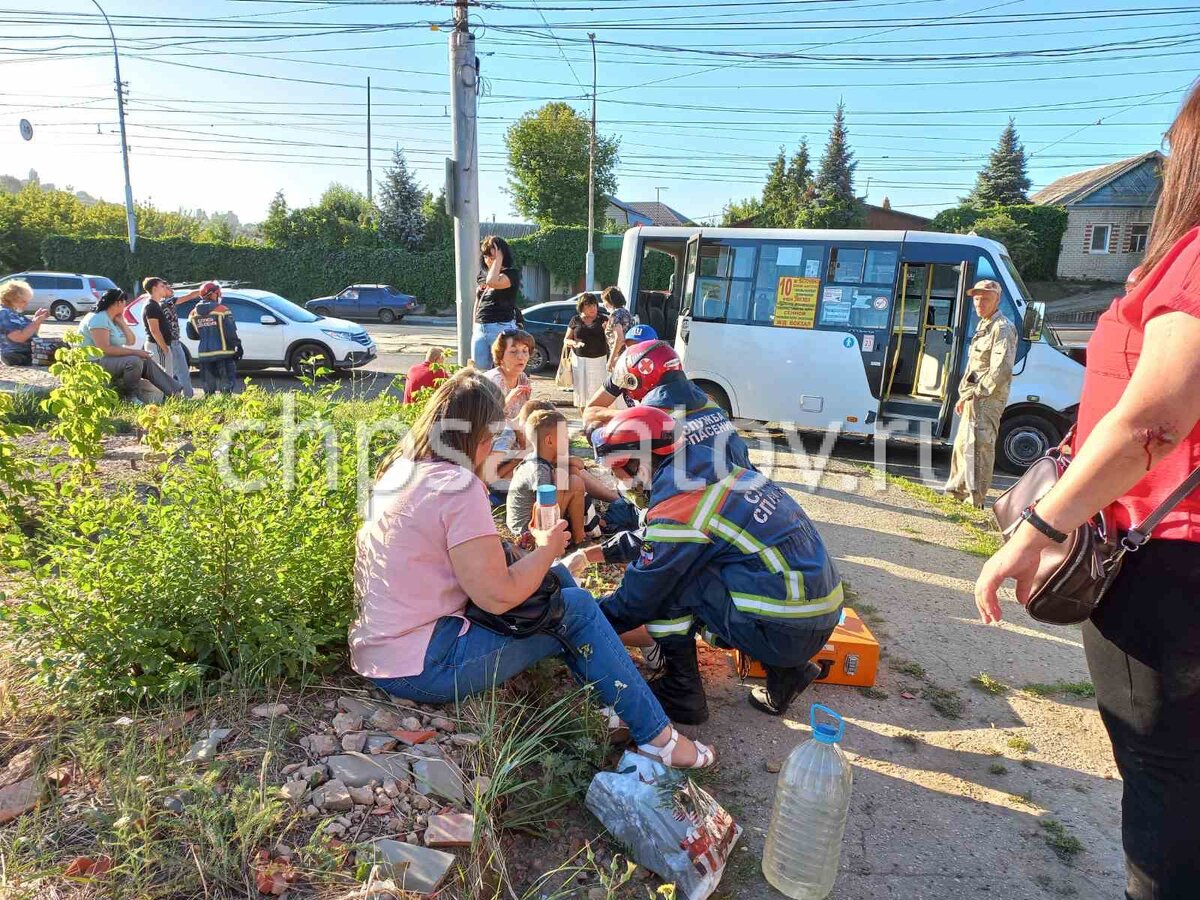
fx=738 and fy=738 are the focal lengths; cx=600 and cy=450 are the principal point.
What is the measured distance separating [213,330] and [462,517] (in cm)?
790

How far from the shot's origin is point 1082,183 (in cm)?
4125

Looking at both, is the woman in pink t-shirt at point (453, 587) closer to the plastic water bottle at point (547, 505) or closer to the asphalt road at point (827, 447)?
the plastic water bottle at point (547, 505)

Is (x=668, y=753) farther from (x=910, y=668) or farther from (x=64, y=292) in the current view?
(x=64, y=292)

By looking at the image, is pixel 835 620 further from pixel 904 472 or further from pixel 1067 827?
pixel 904 472

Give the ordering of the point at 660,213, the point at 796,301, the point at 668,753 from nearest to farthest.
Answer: the point at 668,753 < the point at 796,301 < the point at 660,213

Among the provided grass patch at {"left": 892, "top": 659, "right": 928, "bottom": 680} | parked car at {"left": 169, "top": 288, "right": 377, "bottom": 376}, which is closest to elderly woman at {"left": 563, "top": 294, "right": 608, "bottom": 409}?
grass patch at {"left": 892, "top": 659, "right": 928, "bottom": 680}

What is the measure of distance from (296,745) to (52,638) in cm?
85

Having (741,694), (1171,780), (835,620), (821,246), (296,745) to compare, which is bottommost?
(741,694)

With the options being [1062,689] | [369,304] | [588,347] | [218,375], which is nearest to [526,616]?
[1062,689]

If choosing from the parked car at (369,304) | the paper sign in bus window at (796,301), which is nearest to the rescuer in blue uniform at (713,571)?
the paper sign in bus window at (796,301)

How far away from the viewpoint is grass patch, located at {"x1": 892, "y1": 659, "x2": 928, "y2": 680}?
366 cm

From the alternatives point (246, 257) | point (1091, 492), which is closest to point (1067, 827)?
point (1091, 492)

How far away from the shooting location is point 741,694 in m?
3.39

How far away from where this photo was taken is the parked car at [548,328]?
547 inches
